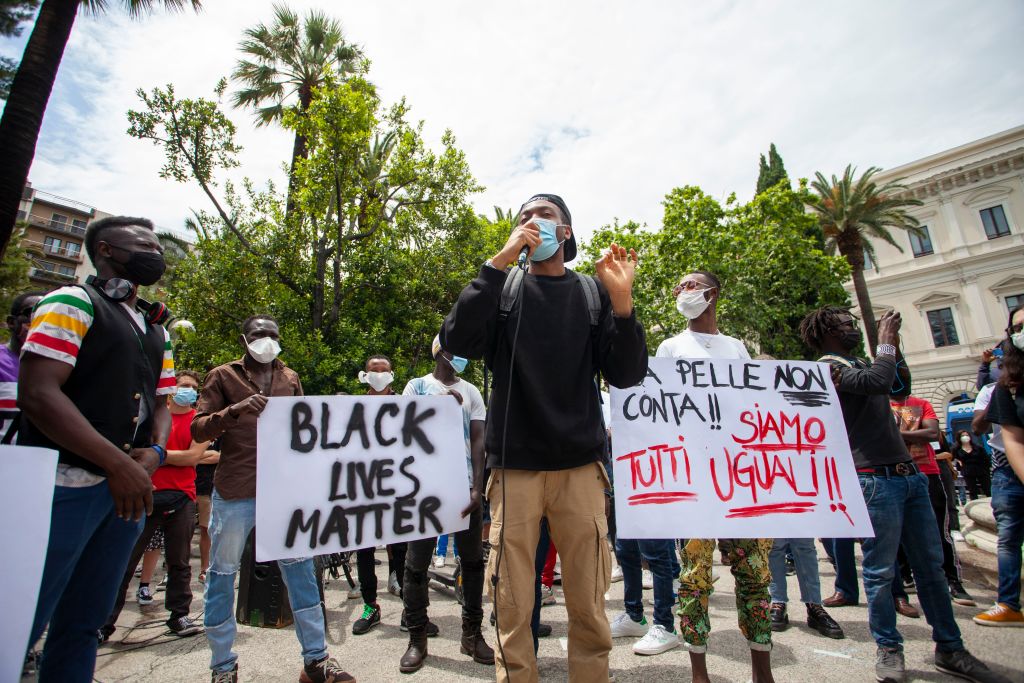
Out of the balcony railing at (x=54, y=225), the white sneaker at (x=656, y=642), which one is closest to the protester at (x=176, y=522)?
the white sneaker at (x=656, y=642)

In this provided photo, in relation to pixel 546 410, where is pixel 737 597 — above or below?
below

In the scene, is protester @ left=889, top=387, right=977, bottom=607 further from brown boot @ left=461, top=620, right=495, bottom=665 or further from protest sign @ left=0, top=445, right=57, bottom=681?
protest sign @ left=0, top=445, right=57, bottom=681

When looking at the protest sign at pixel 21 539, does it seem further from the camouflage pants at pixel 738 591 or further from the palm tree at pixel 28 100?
the palm tree at pixel 28 100

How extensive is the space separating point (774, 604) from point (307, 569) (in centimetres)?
335

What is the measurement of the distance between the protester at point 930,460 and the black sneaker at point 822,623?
1.56 m

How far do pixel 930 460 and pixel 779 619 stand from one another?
7.31 feet

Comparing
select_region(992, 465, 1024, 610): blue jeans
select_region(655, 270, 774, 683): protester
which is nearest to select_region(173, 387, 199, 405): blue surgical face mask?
select_region(655, 270, 774, 683): protester

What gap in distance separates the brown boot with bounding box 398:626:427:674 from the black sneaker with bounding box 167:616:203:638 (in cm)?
188

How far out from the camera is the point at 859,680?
2834mm

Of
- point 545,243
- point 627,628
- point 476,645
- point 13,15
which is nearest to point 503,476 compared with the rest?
point 545,243

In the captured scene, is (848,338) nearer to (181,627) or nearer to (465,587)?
(465,587)

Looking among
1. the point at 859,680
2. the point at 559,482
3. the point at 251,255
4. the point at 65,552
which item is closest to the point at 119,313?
the point at 65,552

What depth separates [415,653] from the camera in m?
3.16

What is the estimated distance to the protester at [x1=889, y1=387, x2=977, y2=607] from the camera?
4.31 meters
